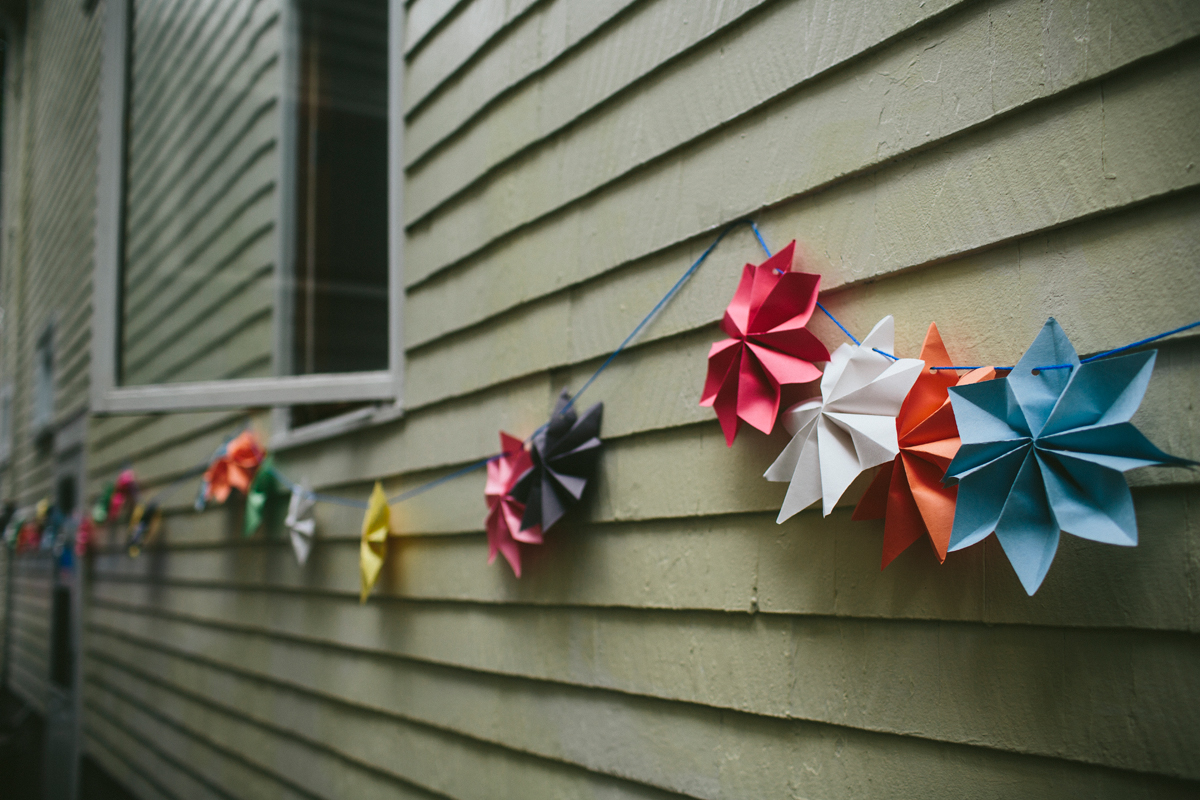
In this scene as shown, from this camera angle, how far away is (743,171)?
148 centimetres

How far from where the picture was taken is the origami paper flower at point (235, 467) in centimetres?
317

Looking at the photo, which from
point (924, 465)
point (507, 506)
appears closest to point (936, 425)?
point (924, 465)

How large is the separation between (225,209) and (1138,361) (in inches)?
133

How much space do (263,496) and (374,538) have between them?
3.01ft

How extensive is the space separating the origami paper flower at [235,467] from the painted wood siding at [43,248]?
2.54m

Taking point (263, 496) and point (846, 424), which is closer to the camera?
point (846, 424)

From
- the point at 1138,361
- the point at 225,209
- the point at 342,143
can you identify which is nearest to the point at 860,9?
the point at 1138,361

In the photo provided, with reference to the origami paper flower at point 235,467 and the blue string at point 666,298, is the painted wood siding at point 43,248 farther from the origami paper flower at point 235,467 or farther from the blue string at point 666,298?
the blue string at point 666,298

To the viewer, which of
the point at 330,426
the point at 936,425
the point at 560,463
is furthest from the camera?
the point at 330,426

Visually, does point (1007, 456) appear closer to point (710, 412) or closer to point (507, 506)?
point (710, 412)

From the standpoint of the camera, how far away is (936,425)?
108 cm

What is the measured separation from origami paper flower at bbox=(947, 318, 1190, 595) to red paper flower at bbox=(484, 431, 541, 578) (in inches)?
40.9

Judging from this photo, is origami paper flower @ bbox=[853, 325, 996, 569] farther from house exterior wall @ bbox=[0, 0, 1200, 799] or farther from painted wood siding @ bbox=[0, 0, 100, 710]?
painted wood siding @ bbox=[0, 0, 100, 710]

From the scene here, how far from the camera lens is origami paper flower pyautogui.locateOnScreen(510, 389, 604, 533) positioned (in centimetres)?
175
